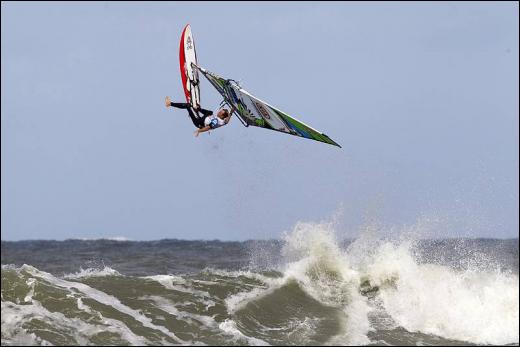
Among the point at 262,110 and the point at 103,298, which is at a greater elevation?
the point at 262,110

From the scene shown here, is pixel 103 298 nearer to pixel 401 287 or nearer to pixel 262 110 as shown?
pixel 262 110

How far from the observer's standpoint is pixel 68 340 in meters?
7.84

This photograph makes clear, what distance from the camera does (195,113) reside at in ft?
35.9

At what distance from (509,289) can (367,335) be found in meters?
2.82

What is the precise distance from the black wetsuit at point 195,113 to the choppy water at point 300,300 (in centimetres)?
261

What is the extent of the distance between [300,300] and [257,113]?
3.13m

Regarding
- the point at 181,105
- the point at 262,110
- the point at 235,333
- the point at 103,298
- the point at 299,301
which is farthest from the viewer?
the point at 181,105

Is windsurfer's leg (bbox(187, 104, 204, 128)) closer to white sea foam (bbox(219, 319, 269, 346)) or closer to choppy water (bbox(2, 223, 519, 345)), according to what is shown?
choppy water (bbox(2, 223, 519, 345))

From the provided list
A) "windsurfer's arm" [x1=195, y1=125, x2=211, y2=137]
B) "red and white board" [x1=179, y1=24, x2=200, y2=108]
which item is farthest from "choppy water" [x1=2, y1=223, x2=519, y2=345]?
"red and white board" [x1=179, y1=24, x2=200, y2=108]

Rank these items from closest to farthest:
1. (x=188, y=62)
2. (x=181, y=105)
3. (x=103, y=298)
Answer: (x=103, y=298)
(x=181, y=105)
(x=188, y=62)

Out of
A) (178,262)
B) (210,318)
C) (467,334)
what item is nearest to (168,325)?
(210,318)

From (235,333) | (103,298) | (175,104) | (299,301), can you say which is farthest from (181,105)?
(235,333)

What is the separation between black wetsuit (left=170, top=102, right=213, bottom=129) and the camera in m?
10.8

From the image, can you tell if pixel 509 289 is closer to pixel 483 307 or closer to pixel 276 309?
pixel 483 307
